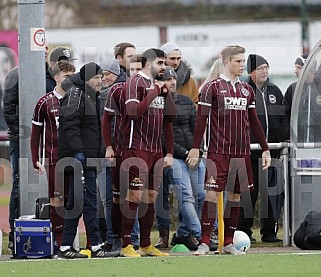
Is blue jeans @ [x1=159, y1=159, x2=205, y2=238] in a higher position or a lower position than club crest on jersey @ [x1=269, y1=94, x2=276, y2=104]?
lower

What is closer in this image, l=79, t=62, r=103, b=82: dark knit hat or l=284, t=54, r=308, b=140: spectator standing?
l=79, t=62, r=103, b=82: dark knit hat

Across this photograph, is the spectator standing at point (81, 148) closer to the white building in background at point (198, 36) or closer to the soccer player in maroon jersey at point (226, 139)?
the soccer player in maroon jersey at point (226, 139)

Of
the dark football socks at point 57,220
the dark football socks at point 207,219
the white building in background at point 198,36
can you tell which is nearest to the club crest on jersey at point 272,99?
the dark football socks at point 207,219

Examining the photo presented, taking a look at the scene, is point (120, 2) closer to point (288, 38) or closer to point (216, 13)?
point (216, 13)

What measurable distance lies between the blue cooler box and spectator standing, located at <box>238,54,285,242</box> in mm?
3005

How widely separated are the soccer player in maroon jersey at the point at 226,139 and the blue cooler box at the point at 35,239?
1620mm

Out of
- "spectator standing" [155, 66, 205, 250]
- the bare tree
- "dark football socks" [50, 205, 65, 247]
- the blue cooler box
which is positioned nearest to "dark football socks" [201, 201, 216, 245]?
"spectator standing" [155, 66, 205, 250]

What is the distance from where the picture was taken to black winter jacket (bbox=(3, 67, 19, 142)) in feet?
46.5

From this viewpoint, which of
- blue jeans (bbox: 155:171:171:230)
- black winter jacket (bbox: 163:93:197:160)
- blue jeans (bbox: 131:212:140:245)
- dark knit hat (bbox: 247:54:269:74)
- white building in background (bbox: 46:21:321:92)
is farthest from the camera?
white building in background (bbox: 46:21:321:92)

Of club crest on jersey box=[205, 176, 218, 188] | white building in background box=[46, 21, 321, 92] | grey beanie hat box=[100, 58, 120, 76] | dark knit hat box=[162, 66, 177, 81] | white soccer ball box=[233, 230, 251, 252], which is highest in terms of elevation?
white building in background box=[46, 21, 321, 92]

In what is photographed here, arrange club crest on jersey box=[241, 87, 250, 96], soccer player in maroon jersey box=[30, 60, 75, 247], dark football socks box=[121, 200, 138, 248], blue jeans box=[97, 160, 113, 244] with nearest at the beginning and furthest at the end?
dark football socks box=[121, 200, 138, 248]
soccer player in maroon jersey box=[30, 60, 75, 247]
club crest on jersey box=[241, 87, 250, 96]
blue jeans box=[97, 160, 113, 244]

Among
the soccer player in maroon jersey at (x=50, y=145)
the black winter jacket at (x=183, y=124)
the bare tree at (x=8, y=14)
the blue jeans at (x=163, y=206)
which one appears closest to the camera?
the soccer player in maroon jersey at (x=50, y=145)

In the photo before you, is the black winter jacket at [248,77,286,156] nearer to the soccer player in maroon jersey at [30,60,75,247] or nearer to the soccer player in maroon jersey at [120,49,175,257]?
the soccer player in maroon jersey at [120,49,175,257]

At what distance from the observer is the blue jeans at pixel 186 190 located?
14.4 meters
